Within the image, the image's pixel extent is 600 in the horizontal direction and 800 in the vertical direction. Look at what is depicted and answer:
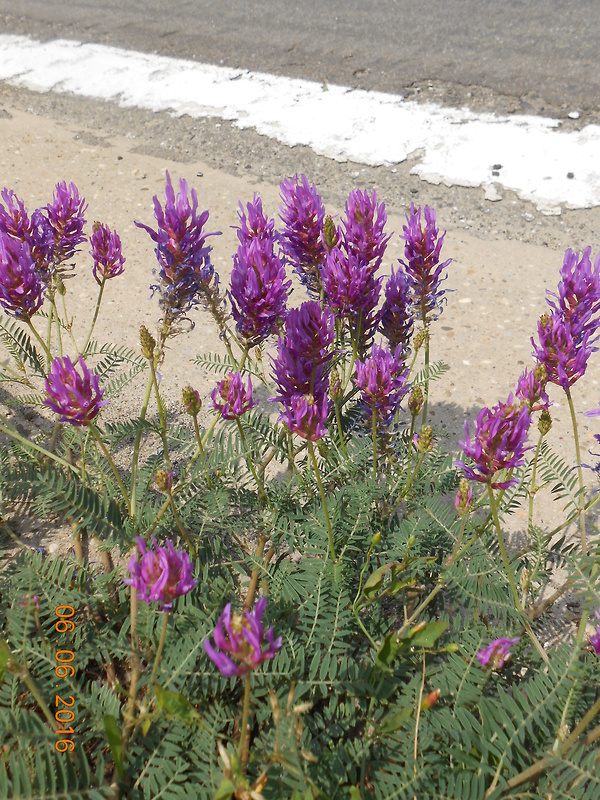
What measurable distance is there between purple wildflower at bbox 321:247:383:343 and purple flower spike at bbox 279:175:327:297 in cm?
6

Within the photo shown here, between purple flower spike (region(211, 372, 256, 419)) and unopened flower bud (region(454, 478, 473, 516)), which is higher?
purple flower spike (region(211, 372, 256, 419))

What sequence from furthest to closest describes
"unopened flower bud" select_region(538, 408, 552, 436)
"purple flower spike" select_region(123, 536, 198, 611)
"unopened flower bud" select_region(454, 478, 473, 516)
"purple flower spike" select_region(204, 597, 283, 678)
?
"unopened flower bud" select_region(538, 408, 552, 436), "unopened flower bud" select_region(454, 478, 473, 516), "purple flower spike" select_region(123, 536, 198, 611), "purple flower spike" select_region(204, 597, 283, 678)

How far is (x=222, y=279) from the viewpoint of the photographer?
3639 mm

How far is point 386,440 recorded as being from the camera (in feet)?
6.70

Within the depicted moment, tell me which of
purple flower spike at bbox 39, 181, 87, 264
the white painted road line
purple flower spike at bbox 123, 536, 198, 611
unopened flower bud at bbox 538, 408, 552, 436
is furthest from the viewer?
the white painted road line

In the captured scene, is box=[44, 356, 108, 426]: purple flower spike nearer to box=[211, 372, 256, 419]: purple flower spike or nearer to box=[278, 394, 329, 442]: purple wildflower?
box=[211, 372, 256, 419]: purple flower spike

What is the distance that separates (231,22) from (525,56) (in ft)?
10.6

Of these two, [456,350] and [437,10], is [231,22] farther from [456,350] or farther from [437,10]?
[456,350]

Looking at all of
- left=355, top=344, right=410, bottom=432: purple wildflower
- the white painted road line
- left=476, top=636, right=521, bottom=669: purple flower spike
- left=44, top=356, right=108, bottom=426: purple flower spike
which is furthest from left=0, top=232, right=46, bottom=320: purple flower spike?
the white painted road line

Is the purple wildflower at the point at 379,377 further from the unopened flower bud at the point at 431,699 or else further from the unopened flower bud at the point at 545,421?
the unopened flower bud at the point at 431,699

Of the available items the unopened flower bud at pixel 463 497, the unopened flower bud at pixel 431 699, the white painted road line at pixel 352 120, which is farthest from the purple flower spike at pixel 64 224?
the white painted road line at pixel 352 120

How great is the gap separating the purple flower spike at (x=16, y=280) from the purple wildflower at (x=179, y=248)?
31 centimetres

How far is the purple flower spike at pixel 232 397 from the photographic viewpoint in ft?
5.45

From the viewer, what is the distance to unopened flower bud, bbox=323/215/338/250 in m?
1.76
